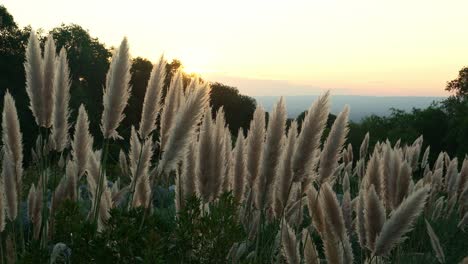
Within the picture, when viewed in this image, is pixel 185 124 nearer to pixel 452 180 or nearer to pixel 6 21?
pixel 452 180

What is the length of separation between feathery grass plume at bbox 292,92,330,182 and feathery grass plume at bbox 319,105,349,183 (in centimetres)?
20

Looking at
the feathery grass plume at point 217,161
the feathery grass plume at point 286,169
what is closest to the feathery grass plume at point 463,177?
the feathery grass plume at point 286,169

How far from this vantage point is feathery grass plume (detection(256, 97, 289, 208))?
3.08m

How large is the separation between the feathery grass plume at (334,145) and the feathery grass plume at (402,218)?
74 centimetres

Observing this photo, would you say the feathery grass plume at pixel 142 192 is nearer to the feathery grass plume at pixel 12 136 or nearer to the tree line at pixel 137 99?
the feathery grass plume at pixel 12 136

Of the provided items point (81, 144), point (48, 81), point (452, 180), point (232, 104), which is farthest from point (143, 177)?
point (232, 104)

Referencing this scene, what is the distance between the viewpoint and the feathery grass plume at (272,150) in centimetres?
308

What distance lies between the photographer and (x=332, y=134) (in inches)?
124

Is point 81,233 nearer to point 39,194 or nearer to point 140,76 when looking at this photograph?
point 39,194

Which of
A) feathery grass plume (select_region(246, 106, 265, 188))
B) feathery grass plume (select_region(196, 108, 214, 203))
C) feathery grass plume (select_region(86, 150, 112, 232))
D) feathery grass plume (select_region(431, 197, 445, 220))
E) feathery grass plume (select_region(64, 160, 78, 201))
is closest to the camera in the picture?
feathery grass plume (select_region(196, 108, 214, 203))

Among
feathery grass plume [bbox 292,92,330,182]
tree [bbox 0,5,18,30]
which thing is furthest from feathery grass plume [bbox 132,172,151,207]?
tree [bbox 0,5,18,30]

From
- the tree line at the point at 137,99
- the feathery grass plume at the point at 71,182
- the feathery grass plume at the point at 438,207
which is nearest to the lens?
the feathery grass plume at the point at 71,182

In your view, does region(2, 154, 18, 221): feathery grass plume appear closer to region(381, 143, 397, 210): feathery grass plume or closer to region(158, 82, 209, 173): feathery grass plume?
region(158, 82, 209, 173): feathery grass plume

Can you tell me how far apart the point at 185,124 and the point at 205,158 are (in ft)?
0.64
